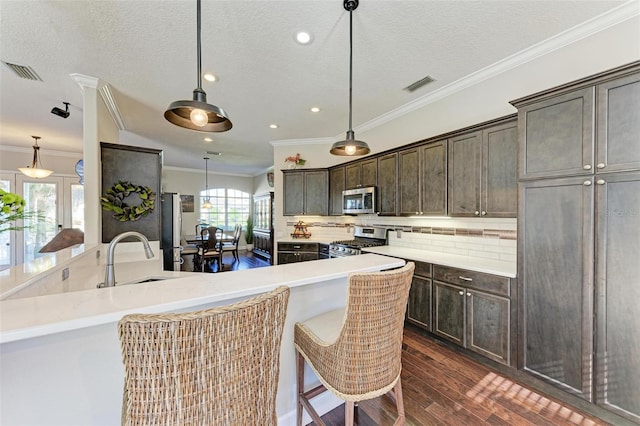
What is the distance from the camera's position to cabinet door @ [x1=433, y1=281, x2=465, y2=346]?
2490mm

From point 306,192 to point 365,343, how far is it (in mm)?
4023

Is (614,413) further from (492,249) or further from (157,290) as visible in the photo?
(157,290)

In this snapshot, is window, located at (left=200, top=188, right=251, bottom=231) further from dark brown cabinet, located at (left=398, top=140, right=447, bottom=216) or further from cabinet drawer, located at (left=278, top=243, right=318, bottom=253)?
dark brown cabinet, located at (left=398, top=140, right=447, bottom=216)

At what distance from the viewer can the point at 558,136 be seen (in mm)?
1911

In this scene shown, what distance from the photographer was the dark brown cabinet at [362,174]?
393 cm

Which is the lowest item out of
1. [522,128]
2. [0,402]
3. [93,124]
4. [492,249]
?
[0,402]

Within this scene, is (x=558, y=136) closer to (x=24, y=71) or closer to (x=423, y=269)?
(x=423, y=269)

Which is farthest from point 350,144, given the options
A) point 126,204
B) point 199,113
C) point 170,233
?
point 170,233

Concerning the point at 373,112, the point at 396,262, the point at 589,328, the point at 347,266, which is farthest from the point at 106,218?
the point at 589,328

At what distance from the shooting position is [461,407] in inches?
71.8

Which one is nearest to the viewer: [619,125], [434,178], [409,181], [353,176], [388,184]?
[619,125]

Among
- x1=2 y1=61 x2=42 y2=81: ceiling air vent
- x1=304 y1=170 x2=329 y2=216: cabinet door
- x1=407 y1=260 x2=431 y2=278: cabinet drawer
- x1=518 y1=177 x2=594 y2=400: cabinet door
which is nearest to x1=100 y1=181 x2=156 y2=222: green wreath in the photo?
x1=2 y1=61 x2=42 y2=81: ceiling air vent

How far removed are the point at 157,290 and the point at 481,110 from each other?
11.4 ft

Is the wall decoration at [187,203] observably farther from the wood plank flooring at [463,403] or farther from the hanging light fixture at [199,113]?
the wood plank flooring at [463,403]
